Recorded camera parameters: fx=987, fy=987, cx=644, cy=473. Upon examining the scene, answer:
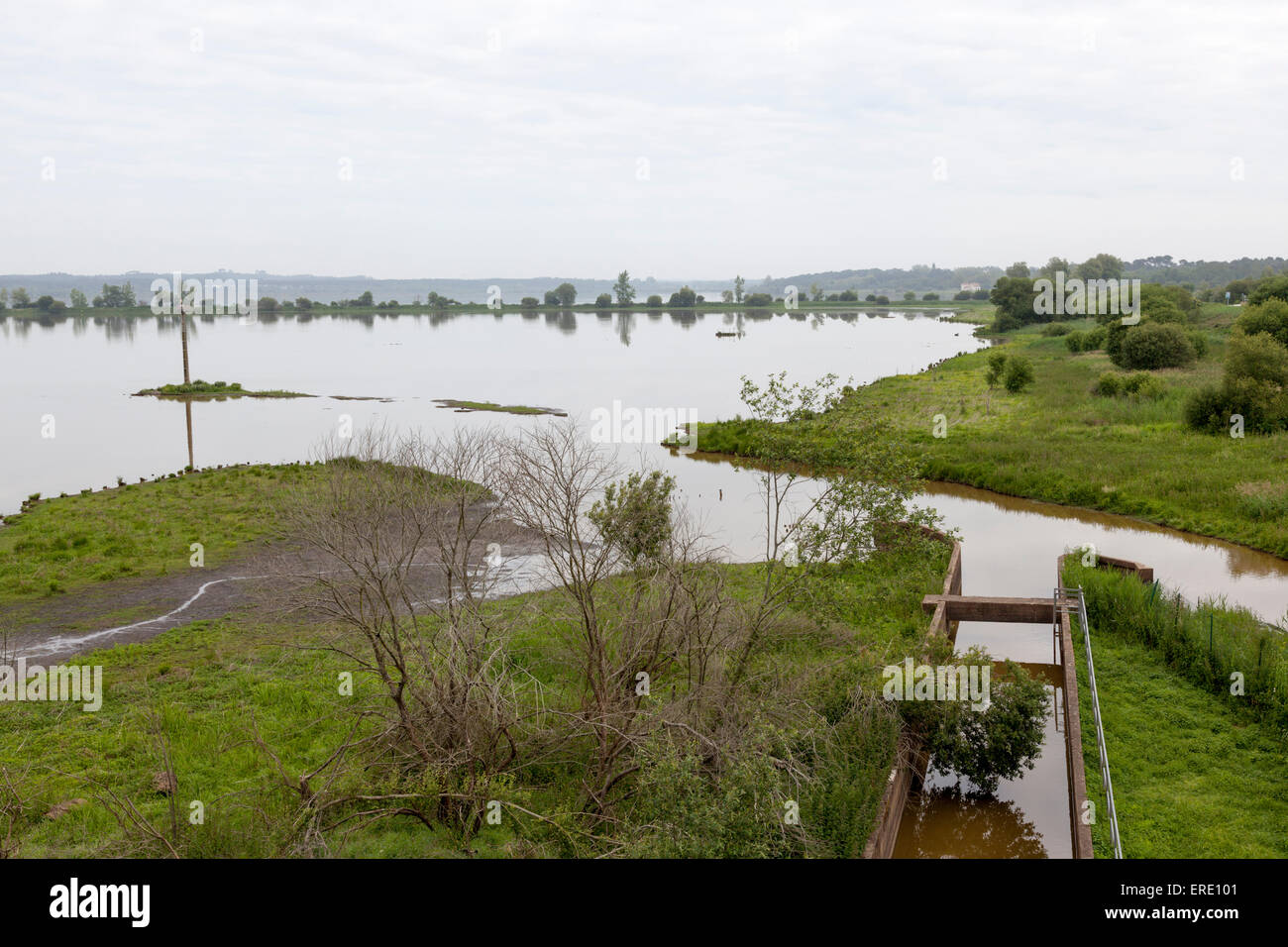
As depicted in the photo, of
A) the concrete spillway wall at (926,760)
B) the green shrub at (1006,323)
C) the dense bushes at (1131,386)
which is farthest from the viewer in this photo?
the green shrub at (1006,323)

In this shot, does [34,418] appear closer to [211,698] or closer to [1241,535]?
[211,698]

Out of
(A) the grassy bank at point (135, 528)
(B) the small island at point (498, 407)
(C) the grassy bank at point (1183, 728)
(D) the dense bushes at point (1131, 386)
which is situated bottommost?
(C) the grassy bank at point (1183, 728)

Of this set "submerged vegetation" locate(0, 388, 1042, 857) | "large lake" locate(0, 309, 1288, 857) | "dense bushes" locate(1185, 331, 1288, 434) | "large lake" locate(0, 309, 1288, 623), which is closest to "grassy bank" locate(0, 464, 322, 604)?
"large lake" locate(0, 309, 1288, 857)

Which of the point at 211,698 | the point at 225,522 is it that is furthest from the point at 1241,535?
the point at 225,522

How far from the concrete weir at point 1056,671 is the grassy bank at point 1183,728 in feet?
1.10

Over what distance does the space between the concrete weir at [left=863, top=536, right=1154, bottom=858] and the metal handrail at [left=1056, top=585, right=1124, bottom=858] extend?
25 centimetres

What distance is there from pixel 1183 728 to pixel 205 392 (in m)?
63.5

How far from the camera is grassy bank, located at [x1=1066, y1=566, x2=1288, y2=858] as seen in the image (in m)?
11.7

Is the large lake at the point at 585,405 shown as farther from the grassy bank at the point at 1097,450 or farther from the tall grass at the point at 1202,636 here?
the tall grass at the point at 1202,636

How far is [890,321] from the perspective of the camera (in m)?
148

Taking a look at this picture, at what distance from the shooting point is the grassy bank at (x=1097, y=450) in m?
27.6

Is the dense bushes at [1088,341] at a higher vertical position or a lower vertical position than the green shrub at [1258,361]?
higher

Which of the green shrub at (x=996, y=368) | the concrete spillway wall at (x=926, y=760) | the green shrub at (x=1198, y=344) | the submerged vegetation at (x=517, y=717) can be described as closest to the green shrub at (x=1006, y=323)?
the green shrub at (x=1198, y=344)

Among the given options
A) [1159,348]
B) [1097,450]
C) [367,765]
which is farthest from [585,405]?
[367,765]
